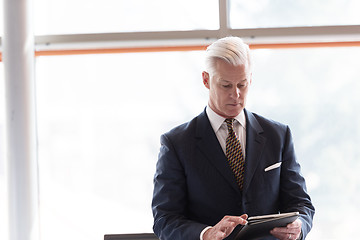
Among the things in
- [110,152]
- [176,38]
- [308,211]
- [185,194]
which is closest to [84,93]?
[110,152]

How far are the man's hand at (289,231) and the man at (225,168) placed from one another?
1cm

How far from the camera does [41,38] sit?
3.61 meters

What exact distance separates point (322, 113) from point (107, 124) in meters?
1.53

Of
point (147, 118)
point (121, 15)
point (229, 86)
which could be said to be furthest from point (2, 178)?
point (229, 86)

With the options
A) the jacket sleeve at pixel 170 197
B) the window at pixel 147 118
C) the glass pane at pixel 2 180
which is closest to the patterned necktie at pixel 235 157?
the jacket sleeve at pixel 170 197

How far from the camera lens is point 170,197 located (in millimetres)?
2178

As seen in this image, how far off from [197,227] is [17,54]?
1.94m

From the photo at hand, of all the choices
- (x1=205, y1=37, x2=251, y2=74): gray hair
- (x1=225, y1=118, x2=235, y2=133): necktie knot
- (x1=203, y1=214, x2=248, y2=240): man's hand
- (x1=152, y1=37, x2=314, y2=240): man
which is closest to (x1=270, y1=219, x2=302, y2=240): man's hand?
(x1=152, y1=37, x2=314, y2=240): man

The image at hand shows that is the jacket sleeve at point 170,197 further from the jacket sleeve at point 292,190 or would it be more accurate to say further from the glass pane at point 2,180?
the glass pane at point 2,180

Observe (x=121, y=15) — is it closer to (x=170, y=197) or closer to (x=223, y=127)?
(x=223, y=127)

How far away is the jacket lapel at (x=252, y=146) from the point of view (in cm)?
216

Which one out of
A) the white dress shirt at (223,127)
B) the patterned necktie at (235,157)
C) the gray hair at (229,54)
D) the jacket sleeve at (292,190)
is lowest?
the jacket sleeve at (292,190)

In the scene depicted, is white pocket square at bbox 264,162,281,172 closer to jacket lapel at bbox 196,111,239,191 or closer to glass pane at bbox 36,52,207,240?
jacket lapel at bbox 196,111,239,191

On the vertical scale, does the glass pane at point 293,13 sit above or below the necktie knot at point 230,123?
above
